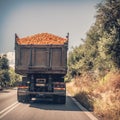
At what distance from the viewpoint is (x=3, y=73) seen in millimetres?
51688

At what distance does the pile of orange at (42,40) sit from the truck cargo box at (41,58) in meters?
0.67

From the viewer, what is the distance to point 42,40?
21.0 meters

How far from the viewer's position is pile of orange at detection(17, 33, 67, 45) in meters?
20.6

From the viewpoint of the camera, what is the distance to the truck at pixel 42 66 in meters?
19.6

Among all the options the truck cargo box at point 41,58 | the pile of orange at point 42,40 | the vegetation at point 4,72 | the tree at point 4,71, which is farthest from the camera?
the vegetation at point 4,72

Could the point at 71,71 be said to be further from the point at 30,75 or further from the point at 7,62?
the point at 30,75

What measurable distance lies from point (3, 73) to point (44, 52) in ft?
107

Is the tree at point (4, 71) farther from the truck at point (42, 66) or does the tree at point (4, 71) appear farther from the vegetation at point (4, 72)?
the truck at point (42, 66)

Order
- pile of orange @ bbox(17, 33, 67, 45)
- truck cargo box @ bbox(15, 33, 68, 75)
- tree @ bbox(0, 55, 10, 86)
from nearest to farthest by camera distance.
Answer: truck cargo box @ bbox(15, 33, 68, 75), pile of orange @ bbox(17, 33, 67, 45), tree @ bbox(0, 55, 10, 86)

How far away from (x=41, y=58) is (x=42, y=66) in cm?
43

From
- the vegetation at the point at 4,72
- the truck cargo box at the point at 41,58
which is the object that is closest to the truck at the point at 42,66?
the truck cargo box at the point at 41,58

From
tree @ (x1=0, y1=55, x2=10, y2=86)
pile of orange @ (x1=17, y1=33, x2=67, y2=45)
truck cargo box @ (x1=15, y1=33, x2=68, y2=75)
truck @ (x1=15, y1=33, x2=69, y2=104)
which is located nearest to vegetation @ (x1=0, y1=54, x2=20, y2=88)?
tree @ (x1=0, y1=55, x2=10, y2=86)

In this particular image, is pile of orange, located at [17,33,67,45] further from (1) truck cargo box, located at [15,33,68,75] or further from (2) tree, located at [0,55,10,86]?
(2) tree, located at [0,55,10,86]

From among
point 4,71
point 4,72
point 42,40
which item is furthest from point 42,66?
point 4,71
